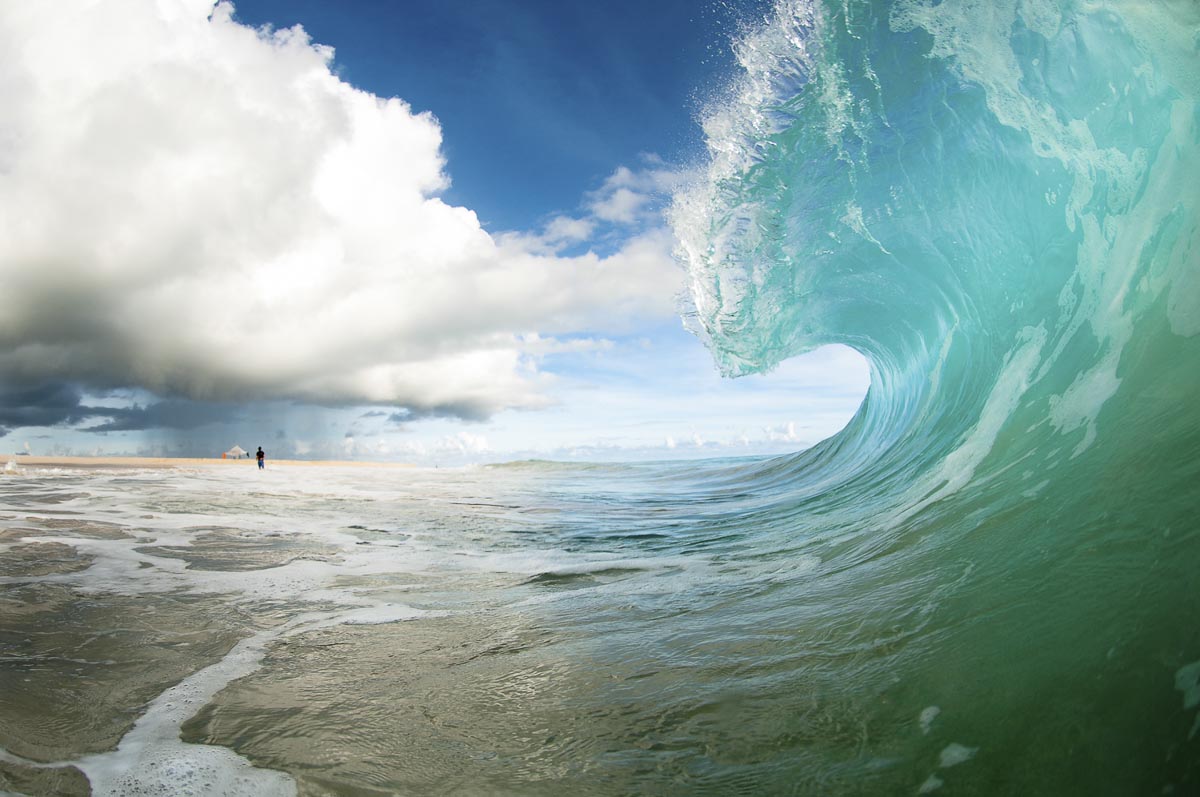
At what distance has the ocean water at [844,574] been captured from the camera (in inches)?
72.5

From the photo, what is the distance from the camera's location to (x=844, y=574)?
3.74m

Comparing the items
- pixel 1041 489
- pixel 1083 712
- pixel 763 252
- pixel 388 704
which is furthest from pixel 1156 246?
pixel 763 252

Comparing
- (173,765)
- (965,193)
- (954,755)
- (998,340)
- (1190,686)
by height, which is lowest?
(173,765)

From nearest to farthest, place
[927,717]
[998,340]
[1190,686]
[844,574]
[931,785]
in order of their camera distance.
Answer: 1. [1190,686]
2. [931,785]
3. [927,717]
4. [844,574]
5. [998,340]

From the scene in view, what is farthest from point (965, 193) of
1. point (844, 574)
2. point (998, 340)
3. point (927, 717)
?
point (927, 717)

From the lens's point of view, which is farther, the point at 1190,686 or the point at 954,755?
the point at 954,755

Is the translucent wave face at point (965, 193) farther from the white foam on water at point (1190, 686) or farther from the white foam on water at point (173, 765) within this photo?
the white foam on water at point (173, 765)

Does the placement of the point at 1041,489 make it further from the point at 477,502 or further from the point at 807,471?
the point at 807,471

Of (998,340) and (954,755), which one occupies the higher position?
(998,340)

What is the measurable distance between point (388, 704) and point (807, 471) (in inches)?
506

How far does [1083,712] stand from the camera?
1.61 m

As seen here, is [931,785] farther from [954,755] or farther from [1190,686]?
[1190,686]

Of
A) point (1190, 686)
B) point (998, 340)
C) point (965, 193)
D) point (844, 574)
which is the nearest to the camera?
point (1190, 686)

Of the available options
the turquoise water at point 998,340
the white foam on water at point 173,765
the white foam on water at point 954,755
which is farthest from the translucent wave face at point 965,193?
the white foam on water at point 173,765
